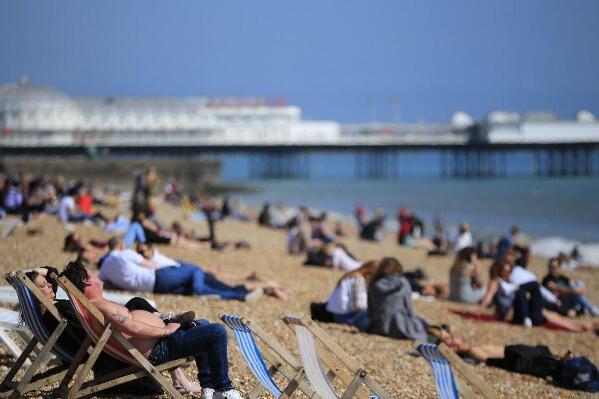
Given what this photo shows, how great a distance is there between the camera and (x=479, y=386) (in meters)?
3.76

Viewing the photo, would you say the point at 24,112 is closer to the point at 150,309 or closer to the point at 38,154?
the point at 38,154

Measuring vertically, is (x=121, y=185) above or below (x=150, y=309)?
below

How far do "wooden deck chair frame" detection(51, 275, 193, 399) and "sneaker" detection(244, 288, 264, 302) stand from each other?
10.9 ft

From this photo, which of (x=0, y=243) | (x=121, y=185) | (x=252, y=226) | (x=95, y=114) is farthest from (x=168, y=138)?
(x=0, y=243)

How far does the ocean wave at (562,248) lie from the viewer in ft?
59.4

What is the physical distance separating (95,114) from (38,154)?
44.2 ft

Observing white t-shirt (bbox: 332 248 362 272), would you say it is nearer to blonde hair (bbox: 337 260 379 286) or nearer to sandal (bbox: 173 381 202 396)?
blonde hair (bbox: 337 260 379 286)

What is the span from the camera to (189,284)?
7.21m

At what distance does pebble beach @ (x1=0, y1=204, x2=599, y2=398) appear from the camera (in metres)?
5.36

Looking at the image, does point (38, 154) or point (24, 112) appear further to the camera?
point (24, 112)

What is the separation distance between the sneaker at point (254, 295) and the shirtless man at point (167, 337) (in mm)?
3180

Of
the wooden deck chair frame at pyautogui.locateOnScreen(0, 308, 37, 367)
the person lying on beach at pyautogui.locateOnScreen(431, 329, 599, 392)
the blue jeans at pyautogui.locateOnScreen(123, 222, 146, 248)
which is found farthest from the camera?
the blue jeans at pyautogui.locateOnScreen(123, 222, 146, 248)

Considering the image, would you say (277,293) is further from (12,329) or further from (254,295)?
(12,329)

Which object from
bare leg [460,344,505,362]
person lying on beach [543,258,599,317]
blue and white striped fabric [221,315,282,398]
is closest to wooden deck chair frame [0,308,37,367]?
blue and white striped fabric [221,315,282,398]
